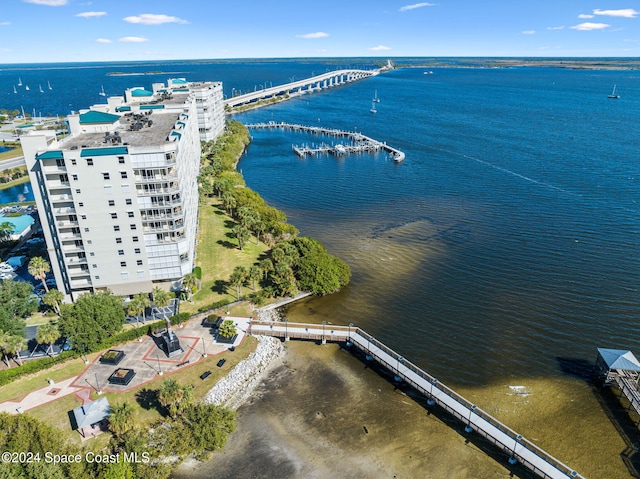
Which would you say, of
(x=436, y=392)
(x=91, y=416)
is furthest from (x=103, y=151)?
(x=436, y=392)

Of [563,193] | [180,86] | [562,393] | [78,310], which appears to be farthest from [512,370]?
[180,86]

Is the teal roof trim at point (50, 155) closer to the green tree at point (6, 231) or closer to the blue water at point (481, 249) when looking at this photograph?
the green tree at point (6, 231)

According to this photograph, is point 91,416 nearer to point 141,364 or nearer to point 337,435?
point 141,364

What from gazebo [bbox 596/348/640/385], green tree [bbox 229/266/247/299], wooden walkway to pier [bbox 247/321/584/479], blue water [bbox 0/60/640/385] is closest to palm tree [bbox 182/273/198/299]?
green tree [bbox 229/266/247/299]

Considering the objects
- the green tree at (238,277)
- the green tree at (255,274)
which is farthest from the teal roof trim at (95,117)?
the green tree at (255,274)

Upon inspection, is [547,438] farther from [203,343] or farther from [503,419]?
[203,343]
